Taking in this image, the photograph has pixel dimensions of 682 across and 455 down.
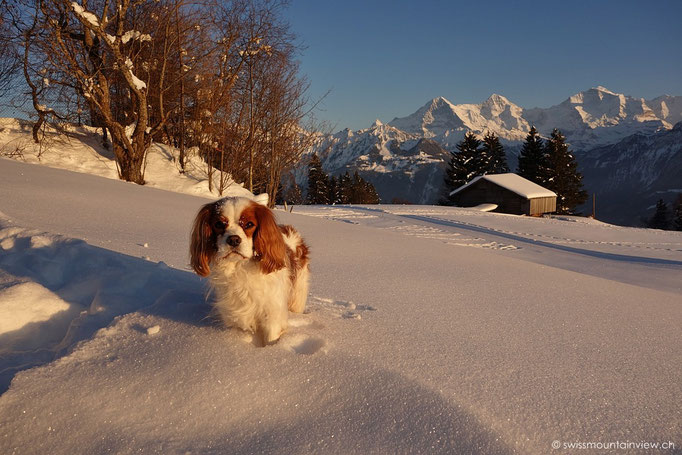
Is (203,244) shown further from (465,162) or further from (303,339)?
(465,162)

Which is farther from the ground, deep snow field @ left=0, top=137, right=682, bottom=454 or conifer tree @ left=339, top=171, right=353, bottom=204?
conifer tree @ left=339, top=171, right=353, bottom=204

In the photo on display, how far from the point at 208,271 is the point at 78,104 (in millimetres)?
13013

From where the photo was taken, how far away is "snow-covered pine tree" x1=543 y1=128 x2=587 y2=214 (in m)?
37.9

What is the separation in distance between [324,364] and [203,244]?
3.13 ft

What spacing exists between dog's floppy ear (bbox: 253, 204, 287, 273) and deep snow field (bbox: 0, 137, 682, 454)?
417 millimetres

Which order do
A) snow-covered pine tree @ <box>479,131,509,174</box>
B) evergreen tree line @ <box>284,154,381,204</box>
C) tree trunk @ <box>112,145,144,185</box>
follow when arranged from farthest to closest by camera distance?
evergreen tree line @ <box>284,154,381,204</box>
snow-covered pine tree @ <box>479,131,509,174</box>
tree trunk @ <box>112,145,144,185</box>

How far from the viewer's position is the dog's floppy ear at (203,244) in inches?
85.6

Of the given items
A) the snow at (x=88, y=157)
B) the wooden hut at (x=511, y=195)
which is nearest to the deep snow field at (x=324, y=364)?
the snow at (x=88, y=157)

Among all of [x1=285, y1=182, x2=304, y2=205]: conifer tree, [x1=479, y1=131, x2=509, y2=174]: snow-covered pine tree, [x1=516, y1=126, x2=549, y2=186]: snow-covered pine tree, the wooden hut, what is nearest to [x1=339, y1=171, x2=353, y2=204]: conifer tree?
[x1=479, y1=131, x2=509, y2=174]: snow-covered pine tree

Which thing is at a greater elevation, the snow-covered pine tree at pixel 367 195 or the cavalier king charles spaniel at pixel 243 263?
the snow-covered pine tree at pixel 367 195

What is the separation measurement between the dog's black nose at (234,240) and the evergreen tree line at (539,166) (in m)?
36.8

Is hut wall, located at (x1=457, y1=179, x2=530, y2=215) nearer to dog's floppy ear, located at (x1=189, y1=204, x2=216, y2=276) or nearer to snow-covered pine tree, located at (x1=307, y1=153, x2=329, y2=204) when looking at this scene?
snow-covered pine tree, located at (x1=307, y1=153, x2=329, y2=204)

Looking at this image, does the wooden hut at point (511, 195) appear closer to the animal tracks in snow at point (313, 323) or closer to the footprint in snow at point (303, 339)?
the animal tracks in snow at point (313, 323)

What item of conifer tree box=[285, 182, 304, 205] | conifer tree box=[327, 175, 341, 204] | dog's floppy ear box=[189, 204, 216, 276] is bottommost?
dog's floppy ear box=[189, 204, 216, 276]
